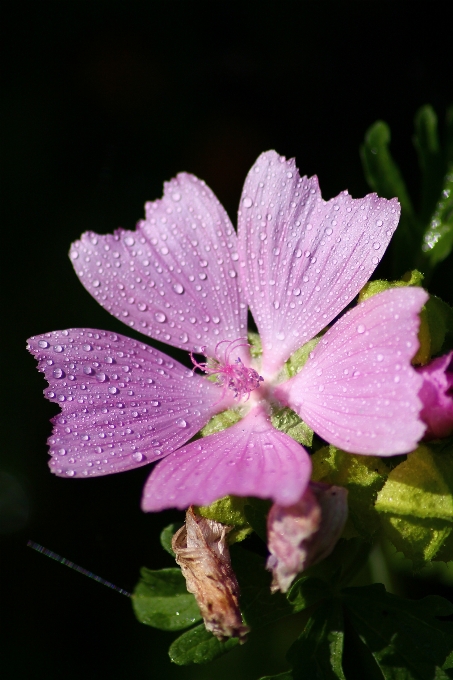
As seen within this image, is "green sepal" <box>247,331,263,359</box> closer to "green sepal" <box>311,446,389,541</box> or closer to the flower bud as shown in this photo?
"green sepal" <box>311,446,389,541</box>

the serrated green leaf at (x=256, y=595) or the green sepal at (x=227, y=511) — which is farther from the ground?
the green sepal at (x=227, y=511)

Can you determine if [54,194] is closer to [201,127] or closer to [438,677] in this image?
[201,127]

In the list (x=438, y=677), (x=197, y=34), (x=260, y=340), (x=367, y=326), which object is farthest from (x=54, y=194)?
(x=438, y=677)

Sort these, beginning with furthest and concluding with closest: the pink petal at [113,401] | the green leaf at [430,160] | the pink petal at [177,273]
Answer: the green leaf at [430,160] < the pink petal at [177,273] < the pink petal at [113,401]

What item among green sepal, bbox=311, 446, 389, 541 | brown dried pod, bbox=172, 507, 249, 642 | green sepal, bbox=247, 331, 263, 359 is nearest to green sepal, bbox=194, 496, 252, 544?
brown dried pod, bbox=172, 507, 249, 642

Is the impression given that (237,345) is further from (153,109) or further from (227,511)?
(153,109)

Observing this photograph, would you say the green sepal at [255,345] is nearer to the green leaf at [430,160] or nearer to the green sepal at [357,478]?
the green sepal at [357,478]

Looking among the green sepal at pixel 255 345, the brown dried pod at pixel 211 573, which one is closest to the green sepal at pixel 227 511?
the brown dried pod at pixel 211 573
